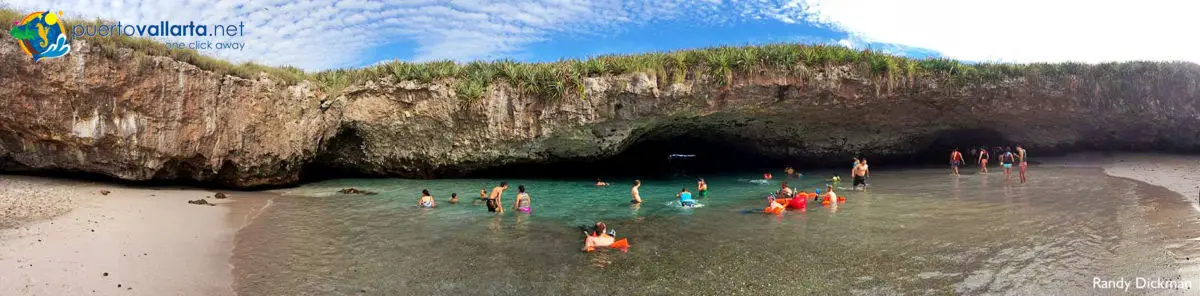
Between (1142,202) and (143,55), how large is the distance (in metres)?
25.0

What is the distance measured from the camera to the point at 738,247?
30.9 feet

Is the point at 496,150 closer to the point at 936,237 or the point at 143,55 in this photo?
the point at 143,55

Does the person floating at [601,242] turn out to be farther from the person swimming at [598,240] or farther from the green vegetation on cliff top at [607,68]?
the green vegetation on cliff top at [607,68]

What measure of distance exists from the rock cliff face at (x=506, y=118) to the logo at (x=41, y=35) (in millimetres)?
295

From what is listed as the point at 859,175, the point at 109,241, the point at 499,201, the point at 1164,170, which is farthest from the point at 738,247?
the point at 1164,170

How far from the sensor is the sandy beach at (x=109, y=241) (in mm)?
6734

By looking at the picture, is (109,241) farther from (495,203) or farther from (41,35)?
(41,35)

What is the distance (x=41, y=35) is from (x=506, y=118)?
12.4m

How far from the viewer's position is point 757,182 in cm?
2173

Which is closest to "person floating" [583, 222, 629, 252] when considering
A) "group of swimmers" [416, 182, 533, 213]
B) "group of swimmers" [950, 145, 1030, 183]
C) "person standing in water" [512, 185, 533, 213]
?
"group of swimmers" [416, 182, 533, 213]

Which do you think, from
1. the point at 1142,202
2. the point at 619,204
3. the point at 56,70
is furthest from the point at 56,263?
the point at 1142,202

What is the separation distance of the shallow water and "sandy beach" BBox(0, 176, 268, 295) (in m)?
0.57

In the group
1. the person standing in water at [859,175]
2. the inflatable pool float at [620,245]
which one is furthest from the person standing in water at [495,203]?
the person standing in water at [859,175]

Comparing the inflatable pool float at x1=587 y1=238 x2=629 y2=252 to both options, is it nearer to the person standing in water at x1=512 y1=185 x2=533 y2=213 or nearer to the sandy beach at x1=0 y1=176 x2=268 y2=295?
the person standing in water at x1=512 y1=185 x2=533 y2=213
